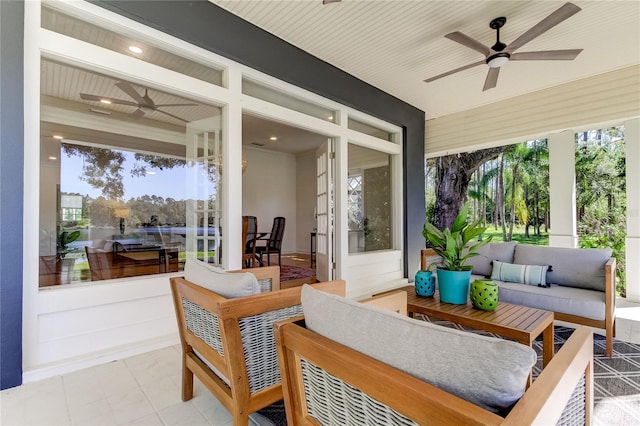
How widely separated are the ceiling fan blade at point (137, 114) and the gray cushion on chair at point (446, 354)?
3.71 metres

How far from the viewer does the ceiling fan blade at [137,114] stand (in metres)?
3.46

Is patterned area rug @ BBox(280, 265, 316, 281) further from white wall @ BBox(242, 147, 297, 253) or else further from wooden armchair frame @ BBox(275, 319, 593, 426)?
wooden armchair frame @ BBox(275, 319, 593, 426)

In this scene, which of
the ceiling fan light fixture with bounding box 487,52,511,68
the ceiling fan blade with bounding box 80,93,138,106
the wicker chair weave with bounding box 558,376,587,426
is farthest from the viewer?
the ceiling fan blade with bounding box 80,93,138,106

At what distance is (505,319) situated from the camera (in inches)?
78.7

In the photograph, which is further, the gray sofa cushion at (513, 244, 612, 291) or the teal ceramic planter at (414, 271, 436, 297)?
the gray sofa cushion at (513, 244, 612, 291)

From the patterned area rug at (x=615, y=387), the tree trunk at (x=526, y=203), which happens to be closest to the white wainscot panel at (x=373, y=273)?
the patterned area rug at (x=615, y=387)

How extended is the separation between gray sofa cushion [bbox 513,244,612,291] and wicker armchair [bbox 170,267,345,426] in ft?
8.83

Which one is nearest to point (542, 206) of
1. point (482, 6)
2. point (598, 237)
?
point (598, 237)

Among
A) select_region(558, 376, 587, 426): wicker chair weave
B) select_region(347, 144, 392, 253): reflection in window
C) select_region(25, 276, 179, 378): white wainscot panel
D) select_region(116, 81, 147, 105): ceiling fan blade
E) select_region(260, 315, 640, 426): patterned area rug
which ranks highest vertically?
select_region(116, 81, 147, 105): ceiling fan blade

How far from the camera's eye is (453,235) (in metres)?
2.32

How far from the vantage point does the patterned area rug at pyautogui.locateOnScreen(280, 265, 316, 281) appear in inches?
198

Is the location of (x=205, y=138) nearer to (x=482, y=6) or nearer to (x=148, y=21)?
(x=148, y=21)

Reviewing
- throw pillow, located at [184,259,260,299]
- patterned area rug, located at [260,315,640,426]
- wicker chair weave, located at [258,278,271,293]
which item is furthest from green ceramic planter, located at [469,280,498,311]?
throw pillow, located at [184,259,260,299]

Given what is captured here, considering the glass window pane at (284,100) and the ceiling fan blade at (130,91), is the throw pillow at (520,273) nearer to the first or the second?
the glass window pane at (284,100)
